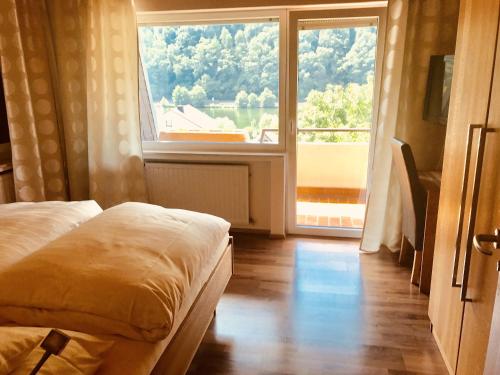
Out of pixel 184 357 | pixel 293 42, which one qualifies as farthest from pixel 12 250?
pixel 293 42

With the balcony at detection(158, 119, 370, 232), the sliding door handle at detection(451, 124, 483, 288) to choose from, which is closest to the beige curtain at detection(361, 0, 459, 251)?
the balcony at detection(158, 119, 370, 232)

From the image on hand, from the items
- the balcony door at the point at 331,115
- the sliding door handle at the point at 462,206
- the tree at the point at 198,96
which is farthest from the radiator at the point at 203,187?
the sliding door handle at the point at 462,206

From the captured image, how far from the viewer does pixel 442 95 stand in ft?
9.16

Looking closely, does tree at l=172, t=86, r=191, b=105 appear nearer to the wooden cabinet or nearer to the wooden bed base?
the wooden cabinet

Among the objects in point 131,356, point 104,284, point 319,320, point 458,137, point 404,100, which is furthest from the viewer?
point 404,100

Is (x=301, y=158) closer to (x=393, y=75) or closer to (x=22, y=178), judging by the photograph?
(x=393, y=75)

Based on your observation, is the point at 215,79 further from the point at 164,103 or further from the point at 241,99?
the point at 164,103

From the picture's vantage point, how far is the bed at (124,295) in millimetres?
1283

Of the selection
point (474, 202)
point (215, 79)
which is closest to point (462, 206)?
point (474, 202)

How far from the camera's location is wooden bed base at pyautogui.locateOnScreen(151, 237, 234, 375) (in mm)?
1427

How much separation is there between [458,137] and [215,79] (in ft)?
7.48

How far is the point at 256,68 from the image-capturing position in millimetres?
3412

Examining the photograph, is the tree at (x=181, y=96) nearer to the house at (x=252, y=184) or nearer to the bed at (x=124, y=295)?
the house at (x=252, y=184)

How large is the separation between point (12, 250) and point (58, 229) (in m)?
0.29
